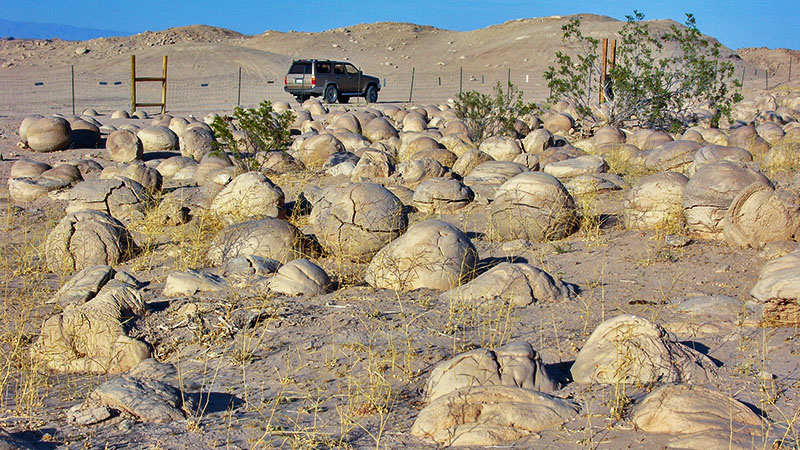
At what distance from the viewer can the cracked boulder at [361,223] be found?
7324mm

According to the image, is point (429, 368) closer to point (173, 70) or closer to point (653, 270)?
point (653, 270)

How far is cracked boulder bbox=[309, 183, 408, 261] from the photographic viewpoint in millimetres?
7324

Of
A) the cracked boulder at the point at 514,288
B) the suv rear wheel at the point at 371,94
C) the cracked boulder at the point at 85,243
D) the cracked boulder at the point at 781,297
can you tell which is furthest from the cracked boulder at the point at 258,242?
the suv rear wheel at the point at 371,94

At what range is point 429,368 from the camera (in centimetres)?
432

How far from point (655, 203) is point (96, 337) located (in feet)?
17.6

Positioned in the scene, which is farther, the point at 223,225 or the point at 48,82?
the point at 48,82

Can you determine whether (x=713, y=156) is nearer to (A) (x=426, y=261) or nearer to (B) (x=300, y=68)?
(A) (x=426, y=261)

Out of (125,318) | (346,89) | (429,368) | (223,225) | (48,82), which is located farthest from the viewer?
(48,82)

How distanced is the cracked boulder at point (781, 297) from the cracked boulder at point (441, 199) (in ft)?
15.3

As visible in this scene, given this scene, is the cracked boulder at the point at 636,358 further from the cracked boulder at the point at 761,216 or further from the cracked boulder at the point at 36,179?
the cracked boulder at the point at 36,179

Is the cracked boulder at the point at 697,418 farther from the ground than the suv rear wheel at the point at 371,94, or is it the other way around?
the suv rear wheel at the point at 371,94

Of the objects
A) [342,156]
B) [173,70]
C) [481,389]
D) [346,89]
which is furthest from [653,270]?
[173,70]

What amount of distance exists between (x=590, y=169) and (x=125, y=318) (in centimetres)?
697

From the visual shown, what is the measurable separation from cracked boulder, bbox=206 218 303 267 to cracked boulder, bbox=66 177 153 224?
90.1 inches
